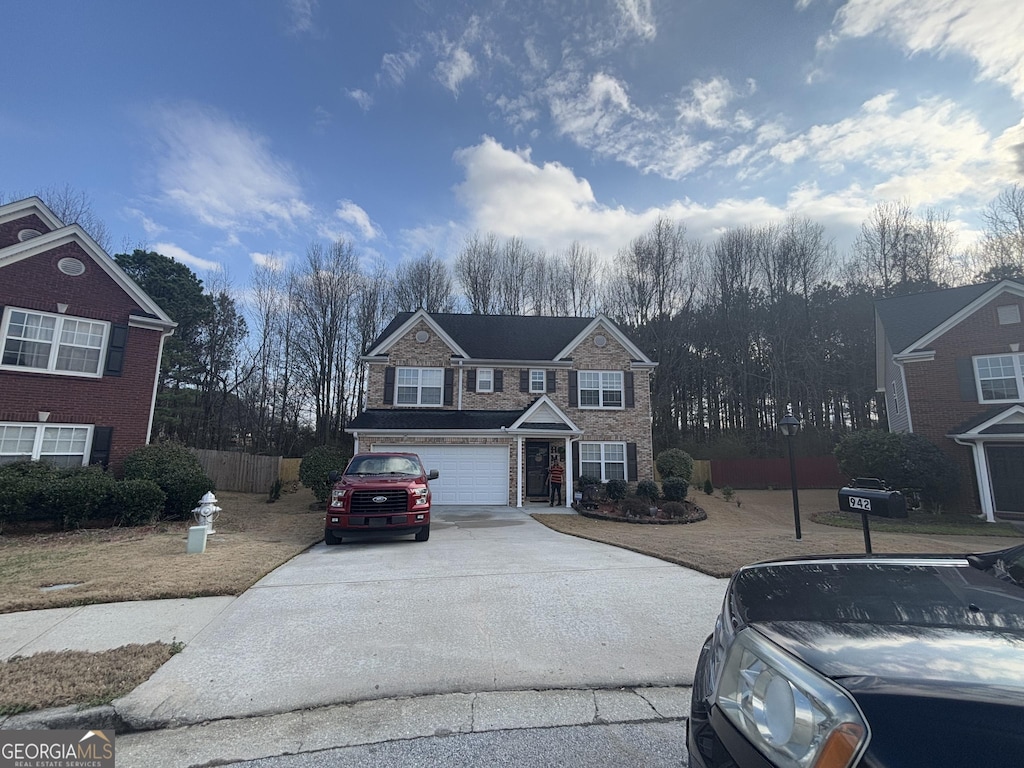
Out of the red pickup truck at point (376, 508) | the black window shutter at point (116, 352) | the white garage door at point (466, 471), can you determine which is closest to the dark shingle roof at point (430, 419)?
the white garage door at point (466, 471)

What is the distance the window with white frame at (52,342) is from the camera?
12.1m

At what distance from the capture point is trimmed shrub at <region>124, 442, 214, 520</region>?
12125 millimetres

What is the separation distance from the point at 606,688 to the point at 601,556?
15.6ft

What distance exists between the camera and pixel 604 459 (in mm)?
19234

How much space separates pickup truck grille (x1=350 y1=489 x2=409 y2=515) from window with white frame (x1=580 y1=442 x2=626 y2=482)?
10.9 metres

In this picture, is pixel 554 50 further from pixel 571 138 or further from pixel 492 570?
pixel 492 570

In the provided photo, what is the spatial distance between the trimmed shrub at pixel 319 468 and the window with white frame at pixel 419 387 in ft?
12.0

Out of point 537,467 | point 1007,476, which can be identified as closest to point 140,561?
point 537,467

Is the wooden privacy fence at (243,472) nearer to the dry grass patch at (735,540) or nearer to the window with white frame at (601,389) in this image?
the dry grass patch at (735,540)

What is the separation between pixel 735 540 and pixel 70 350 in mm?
17584

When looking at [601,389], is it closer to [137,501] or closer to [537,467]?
[537,467]

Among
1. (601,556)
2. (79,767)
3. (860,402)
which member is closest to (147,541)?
(79,767)

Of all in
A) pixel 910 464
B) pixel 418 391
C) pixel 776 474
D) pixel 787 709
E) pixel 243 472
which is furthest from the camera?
pixel 776 474

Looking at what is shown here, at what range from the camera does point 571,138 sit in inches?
584
